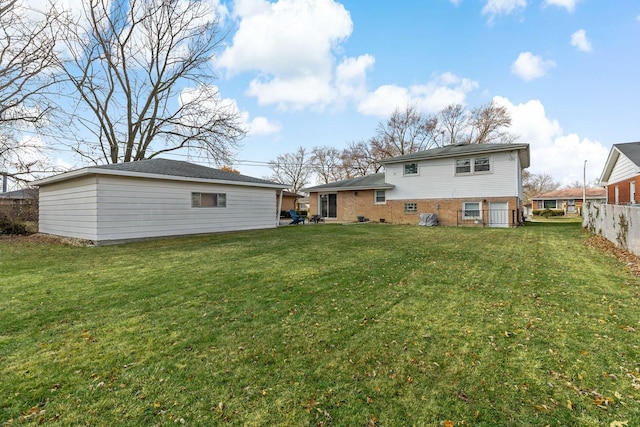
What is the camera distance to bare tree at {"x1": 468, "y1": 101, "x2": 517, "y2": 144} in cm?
3192

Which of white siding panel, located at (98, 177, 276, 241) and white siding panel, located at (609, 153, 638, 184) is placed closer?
white siding panel, located at (98, 177, 276, 241)

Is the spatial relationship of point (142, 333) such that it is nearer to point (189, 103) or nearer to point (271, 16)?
point (271, 16)

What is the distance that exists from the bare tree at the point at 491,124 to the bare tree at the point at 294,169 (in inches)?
931

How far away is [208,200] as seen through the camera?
43.0 feet

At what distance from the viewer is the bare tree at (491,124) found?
105ft

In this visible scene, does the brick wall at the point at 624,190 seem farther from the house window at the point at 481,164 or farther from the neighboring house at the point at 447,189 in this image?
the house window at the point at 481,164

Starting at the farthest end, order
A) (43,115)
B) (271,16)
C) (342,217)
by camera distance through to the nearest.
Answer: (342,217), (43,115), (271,16)

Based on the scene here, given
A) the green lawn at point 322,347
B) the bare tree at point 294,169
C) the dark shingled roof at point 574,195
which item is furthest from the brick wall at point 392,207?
the dark shingled roof at point 574,195

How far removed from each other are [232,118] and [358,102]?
9.39 meters

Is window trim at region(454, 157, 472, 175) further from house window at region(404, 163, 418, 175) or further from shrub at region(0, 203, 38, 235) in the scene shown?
shrub at region(0, 203, 38, 235)

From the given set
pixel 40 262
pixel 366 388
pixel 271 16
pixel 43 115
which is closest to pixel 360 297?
pixel 366 388

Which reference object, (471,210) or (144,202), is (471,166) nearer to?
(471,210)

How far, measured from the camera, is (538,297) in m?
4.32

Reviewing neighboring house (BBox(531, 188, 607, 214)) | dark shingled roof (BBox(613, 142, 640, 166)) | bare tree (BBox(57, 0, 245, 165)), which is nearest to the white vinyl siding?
bare tree (BBox(57, 0, 245, 165))
